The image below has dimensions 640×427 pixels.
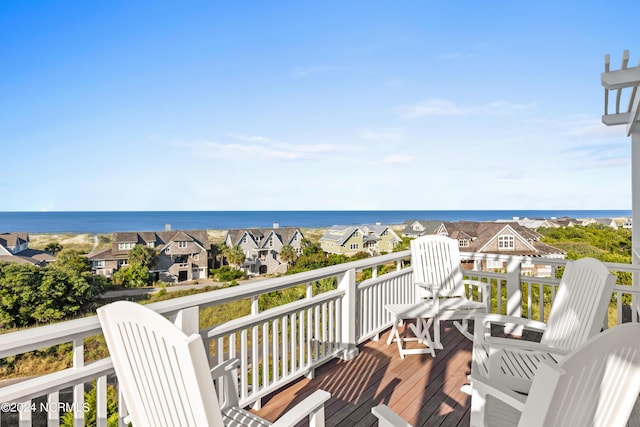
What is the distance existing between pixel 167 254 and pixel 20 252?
25.7 feet

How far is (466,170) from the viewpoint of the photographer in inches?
1204

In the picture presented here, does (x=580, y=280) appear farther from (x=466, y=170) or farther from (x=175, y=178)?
(x=175, y=178)

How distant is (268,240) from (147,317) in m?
28.0

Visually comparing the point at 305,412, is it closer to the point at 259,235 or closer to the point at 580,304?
the point at 580,304

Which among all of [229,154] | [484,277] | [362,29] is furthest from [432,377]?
[229,154]

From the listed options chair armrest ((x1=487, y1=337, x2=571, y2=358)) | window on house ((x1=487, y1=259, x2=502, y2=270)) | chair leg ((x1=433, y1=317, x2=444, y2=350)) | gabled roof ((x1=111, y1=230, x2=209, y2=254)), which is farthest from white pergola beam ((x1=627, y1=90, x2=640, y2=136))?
gabled roof ((x1=111, y1=230, x2=209, y2=254))

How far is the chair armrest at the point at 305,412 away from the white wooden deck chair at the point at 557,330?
111 centimetres

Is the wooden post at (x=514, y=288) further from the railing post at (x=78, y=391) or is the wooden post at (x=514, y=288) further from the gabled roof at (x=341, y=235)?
the gabled roof at (x=341, y=235)

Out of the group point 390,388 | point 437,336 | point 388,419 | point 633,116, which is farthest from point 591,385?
point 633,116

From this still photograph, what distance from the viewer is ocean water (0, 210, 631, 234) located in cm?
3350

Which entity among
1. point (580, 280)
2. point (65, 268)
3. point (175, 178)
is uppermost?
point (175, 178)

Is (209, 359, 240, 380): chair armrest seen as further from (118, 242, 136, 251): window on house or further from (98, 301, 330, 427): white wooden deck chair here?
(118, 242, 136, 251): window on house

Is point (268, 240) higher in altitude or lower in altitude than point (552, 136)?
lower

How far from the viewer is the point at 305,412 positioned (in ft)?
4.31
